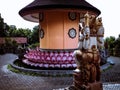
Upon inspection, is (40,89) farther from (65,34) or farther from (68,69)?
(65,34)

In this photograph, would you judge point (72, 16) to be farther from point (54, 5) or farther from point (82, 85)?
point (82, 85)

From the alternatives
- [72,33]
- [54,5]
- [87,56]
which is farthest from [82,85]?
[72,33]

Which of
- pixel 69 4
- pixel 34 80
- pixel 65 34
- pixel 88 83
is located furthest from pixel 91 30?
pixel 65 34

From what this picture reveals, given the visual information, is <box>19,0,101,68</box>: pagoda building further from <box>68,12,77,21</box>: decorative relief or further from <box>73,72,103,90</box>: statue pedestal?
<box>73,72,103,90</box>: statue pedestal

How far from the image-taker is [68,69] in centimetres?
1077

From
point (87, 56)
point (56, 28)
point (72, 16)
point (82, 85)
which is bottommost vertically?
point (82, 85)

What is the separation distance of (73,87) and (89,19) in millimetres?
1837

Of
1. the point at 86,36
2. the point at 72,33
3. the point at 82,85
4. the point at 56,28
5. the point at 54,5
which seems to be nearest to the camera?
the point at 86,36

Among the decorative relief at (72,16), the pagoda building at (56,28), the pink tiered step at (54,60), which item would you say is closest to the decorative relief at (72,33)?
the pagoda building at (56,28)

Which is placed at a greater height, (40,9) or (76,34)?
(40,9)

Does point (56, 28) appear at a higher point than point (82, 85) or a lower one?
higher

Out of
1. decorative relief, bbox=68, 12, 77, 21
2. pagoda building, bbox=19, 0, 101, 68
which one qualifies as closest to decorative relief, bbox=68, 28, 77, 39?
pagoda building, bbox=19, 0, 101, 68

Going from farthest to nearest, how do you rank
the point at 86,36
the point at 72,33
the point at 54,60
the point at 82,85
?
the point at 72,33 < the point at 54,60 < the point at 82,85 < the point at 86,36

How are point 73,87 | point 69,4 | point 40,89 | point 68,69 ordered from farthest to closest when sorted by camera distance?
point 69,4
point 68,69
point 40,89
point 73,87
